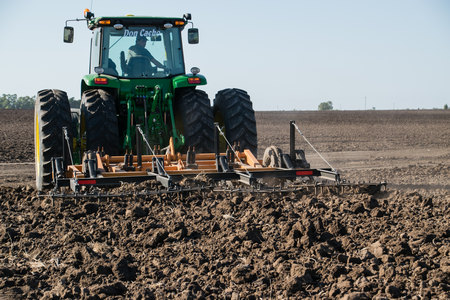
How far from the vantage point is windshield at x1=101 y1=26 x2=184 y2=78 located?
28.6 ft

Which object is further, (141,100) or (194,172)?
(141,100)

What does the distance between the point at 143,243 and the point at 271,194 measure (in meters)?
2.00

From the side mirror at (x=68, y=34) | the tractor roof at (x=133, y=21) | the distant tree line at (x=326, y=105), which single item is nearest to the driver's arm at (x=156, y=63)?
the tractor roof at (x=133, y=21)

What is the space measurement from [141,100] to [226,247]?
13.9 ft

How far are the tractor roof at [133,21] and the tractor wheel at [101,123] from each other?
117 centimetres

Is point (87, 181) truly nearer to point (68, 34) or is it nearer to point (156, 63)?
point (156, 63)

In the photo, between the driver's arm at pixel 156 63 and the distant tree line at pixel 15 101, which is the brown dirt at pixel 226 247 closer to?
the driver's arm at pixel 156 63

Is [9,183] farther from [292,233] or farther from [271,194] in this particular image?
[292,233]

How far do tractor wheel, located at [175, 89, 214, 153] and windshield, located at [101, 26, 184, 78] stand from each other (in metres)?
0.69

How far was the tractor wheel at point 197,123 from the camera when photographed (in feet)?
27.6

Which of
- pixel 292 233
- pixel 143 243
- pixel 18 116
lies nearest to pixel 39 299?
pixel 143 243

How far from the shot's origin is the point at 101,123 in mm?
7918

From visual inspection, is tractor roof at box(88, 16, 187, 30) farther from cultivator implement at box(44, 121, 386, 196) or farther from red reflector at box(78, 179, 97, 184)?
red reflector at box(78, 179, 97, 184)

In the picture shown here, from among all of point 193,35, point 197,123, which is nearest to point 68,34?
point 193,35
